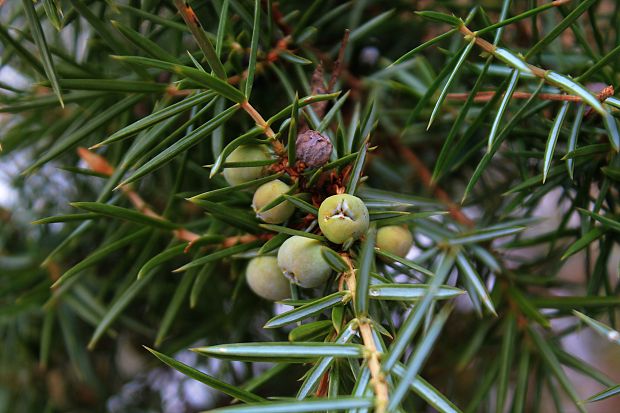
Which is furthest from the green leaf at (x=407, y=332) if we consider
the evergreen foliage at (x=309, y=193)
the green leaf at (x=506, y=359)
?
the green leaf at (x=506, y=359)

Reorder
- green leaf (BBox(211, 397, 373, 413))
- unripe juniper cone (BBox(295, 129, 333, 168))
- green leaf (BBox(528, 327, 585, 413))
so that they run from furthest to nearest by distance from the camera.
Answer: green leaf (BBox(528, 327, 585, 413))
unripe juniper cone (BBox(295, 129, 333, 168))
green leaf (BBox(211, 397, 373, 413))

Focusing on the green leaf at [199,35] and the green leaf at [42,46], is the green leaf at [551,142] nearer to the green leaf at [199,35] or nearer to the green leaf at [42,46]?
the green leaf at [199,35]

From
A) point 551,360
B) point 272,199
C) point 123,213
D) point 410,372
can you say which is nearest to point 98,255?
point 123,213

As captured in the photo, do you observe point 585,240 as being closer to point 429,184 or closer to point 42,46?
point 429,184

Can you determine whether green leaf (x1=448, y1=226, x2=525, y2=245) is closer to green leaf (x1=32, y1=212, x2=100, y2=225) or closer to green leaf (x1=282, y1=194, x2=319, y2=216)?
green leaf (x1=282, y1=194, x2=319, y2=216)

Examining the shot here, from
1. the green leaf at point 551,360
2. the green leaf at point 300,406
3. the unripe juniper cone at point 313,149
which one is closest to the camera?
the green leaf at point 300,406

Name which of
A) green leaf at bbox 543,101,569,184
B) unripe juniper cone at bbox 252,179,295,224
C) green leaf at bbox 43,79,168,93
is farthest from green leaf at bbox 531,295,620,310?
green leaf at bbox 43,79,168,93
